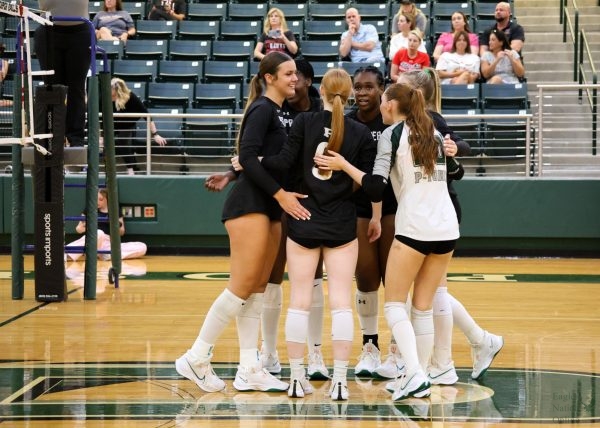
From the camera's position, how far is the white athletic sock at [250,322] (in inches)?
220

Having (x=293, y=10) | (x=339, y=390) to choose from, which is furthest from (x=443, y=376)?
(x=293, y=10)

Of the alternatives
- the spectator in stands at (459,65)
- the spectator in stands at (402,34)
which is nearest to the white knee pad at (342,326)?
the spectator in stands at (459,65)

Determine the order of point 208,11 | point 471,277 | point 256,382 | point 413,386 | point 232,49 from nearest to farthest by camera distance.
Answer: point 413,386 → point 256,382 → point 471,277 → point 232,49 → point 208,11

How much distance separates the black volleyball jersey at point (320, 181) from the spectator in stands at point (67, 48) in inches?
148

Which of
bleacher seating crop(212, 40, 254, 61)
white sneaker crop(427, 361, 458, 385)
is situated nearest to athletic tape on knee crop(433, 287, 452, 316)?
white sneaker crop(427, 361, 458, 385)

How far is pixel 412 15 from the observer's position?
14.1m

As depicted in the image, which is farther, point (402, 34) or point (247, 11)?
point (247, 11)

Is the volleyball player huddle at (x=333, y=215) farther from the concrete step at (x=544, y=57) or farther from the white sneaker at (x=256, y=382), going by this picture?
the concrete step at (x=544, y=57)

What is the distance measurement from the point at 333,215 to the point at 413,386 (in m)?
0.91

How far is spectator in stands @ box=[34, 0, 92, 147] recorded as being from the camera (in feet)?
28.0

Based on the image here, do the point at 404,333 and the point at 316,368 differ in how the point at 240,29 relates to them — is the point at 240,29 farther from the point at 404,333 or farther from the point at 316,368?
the point at 404,333

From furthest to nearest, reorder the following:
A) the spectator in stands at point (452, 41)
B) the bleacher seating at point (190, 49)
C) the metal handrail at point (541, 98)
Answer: the bleacher seating at point (190, 49) → the spectator in stands at point (452, 41) → the metal handrail at point (541, 98)

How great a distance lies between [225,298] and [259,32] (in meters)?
10.2

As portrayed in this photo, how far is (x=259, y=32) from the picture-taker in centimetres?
1529
